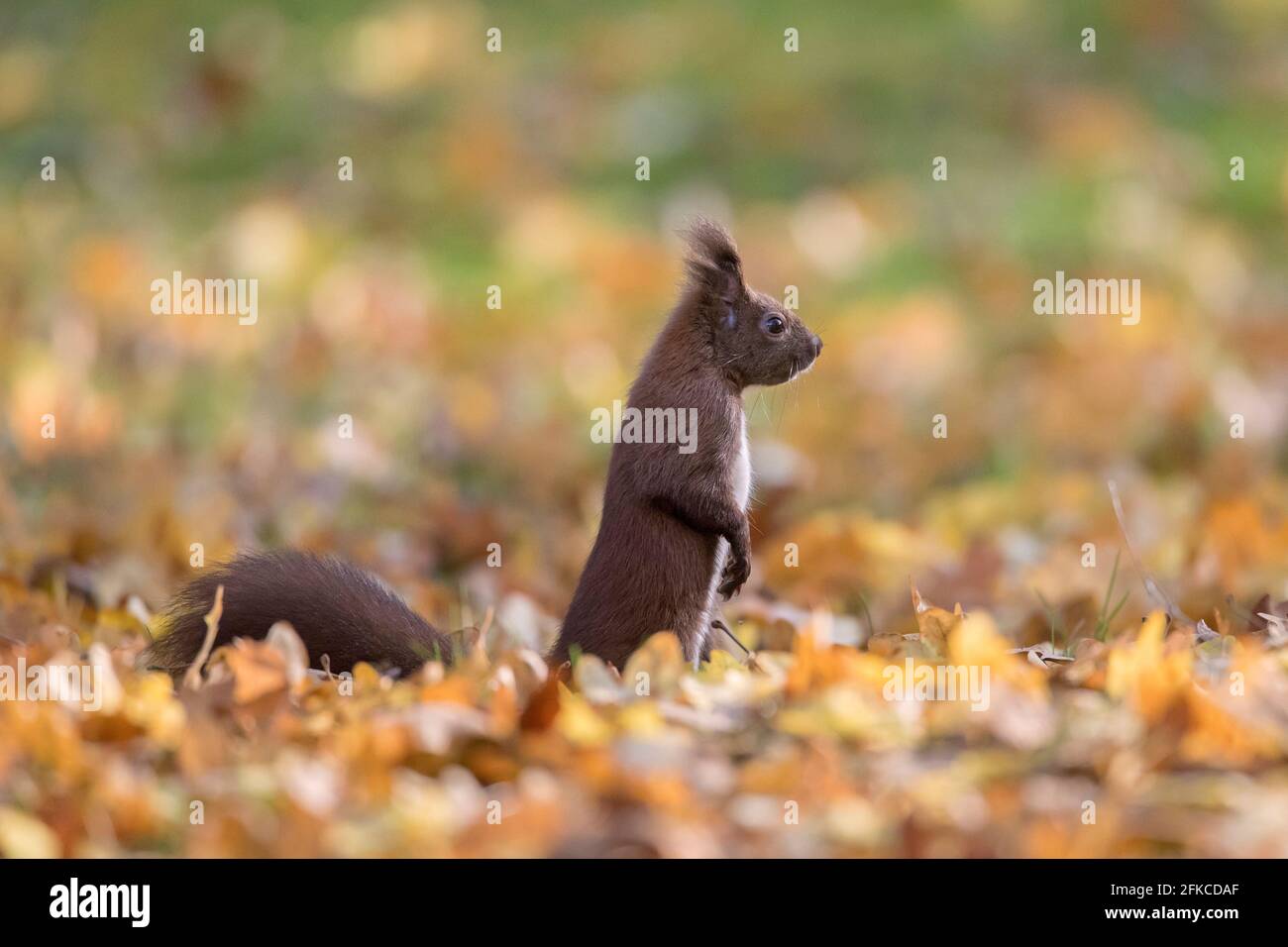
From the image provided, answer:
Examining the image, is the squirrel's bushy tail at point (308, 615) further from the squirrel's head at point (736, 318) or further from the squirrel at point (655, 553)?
the squirrel's head at point (736, 318)

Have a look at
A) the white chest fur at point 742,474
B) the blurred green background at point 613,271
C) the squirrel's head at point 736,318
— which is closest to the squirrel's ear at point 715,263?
the squirrel's head at point 736,318

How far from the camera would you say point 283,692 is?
3412mm

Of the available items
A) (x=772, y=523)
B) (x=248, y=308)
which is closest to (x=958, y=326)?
(x=772, y=523)

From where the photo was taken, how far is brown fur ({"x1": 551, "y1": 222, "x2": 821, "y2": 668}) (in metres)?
4.26

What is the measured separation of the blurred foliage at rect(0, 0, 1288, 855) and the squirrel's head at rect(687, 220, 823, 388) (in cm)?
72

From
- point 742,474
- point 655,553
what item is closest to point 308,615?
point 655,553

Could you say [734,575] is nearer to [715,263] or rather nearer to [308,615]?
[715,263]

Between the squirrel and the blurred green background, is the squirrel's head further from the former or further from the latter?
the blurred green background

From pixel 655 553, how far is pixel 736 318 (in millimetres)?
773

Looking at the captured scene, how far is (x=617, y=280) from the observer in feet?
32.0

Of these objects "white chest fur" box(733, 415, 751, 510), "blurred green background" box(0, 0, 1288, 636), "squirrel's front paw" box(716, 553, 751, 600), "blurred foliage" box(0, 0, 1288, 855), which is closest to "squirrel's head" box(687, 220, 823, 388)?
"white chest fur" box(733, 415, 751, 510)

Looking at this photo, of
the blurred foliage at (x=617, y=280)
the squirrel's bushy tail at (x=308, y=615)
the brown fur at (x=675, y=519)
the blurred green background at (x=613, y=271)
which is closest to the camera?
the squirrel's bushy tail at (x=308, y=615)

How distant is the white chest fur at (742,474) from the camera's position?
4.46 metres

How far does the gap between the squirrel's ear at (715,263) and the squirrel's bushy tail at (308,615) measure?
4.18ft
